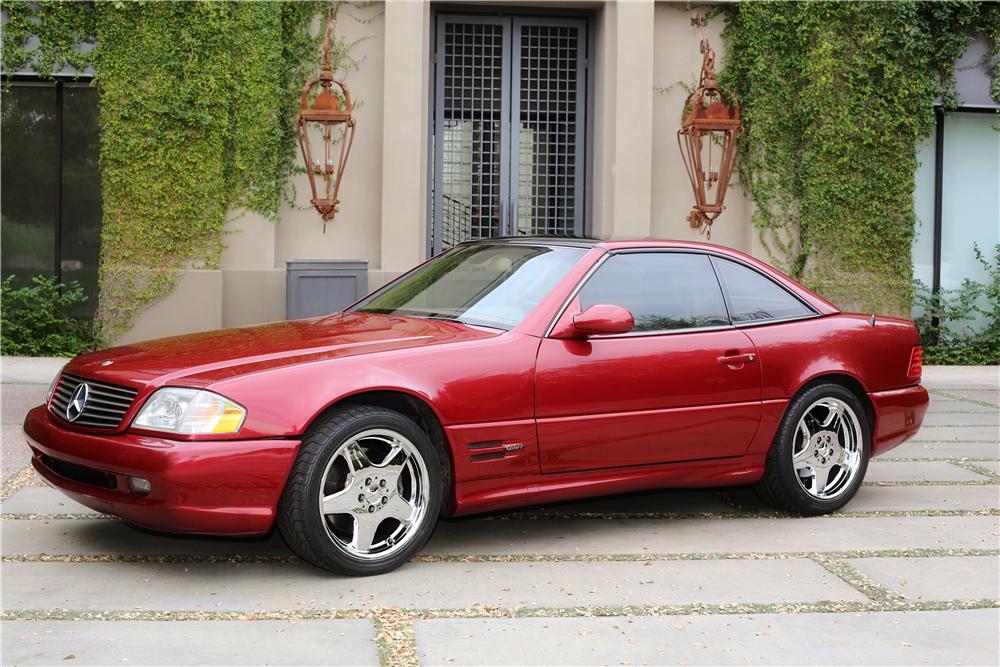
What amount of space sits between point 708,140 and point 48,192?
7956 millimetres

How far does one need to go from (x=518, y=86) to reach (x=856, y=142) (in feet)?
13.8

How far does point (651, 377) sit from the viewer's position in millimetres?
5582

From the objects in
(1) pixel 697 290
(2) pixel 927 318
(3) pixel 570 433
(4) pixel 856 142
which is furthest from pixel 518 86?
(3) pixel 570 433

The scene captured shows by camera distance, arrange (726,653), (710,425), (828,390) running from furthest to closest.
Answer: (828,390)
(710,425)
(726,653)

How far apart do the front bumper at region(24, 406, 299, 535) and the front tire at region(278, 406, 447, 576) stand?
105mm

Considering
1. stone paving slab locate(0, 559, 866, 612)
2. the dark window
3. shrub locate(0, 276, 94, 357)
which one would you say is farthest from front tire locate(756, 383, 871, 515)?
the dark window

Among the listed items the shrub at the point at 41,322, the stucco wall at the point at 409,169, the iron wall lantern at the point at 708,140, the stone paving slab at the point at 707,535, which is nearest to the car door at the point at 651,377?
the stone paving slab at the point at 707,535

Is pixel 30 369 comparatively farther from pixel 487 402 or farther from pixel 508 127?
pixel 487 402

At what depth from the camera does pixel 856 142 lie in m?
14.2

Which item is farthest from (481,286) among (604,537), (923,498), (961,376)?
(961,376)

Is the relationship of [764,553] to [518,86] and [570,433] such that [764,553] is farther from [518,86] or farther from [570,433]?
[518,86]

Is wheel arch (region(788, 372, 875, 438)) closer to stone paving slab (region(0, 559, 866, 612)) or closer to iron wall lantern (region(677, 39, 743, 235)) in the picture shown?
stone paving slab (region(0, 559, 866, 612))

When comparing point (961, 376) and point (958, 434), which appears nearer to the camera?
point (958, 434)

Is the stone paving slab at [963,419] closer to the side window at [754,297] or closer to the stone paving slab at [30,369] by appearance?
the side window at [754,297]
